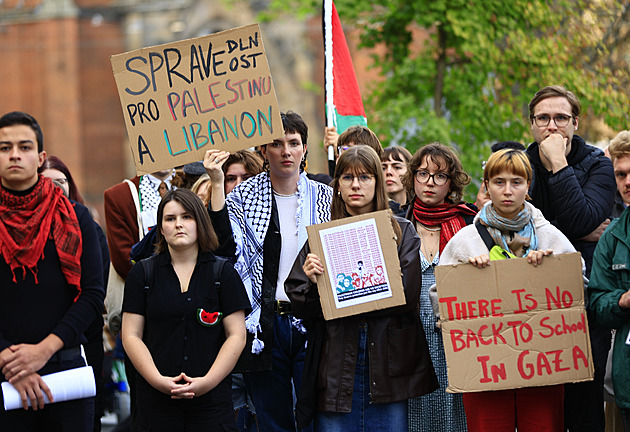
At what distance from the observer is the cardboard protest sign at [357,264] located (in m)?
4.61

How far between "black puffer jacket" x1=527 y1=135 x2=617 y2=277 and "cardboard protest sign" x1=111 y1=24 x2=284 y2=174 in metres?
1.68

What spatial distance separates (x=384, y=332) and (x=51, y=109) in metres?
26.3

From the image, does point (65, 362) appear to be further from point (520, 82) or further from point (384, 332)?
point (520, 82)

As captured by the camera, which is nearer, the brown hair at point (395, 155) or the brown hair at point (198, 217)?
the brown hair at point (198, 217)

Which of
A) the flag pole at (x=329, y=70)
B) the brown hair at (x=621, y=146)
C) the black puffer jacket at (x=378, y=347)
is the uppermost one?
the flag pole at (x=329, y=70)

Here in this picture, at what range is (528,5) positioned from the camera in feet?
37.4

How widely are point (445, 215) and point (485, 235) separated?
2.75 ft

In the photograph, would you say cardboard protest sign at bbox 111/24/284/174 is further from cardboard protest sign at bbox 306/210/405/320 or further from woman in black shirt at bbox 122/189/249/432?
cardboard protest sign at bbox 306/210/405/320

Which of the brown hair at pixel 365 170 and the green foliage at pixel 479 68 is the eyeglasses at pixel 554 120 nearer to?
the brown hair at pixel 365 170

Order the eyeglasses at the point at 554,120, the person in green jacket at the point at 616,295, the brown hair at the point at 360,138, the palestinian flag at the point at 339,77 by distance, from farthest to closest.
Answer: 1. the palestinian flag at the point at 339,77
2. the brown hair at the point at 360,138
3. the eyeglasses at the point at 554,120
4. the person in green jacket at the point at 616,295

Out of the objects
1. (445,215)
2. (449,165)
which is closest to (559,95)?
(449,165)

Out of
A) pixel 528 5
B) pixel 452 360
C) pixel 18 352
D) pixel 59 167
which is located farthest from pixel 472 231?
pixel 528 5

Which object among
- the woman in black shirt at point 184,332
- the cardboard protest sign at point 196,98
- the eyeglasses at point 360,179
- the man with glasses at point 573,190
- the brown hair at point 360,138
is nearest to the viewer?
the woman in black shirt at point 184,332

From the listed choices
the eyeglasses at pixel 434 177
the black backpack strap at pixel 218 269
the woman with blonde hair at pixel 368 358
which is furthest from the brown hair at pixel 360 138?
the black backpack strap at pixel 218 269
